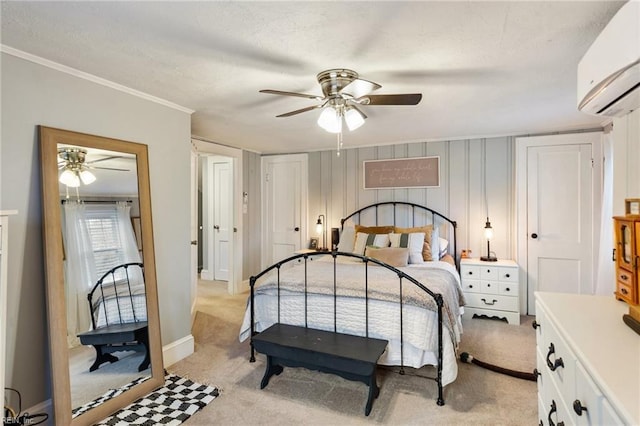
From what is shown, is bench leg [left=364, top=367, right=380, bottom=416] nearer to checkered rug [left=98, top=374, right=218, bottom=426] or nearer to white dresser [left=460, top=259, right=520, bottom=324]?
checkered rug [left=98, top=374, right=218, bottom=426]

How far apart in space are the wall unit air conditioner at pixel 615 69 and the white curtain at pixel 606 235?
1.70 metres

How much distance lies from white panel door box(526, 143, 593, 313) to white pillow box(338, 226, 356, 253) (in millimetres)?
2092

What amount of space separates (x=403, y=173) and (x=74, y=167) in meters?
3.64

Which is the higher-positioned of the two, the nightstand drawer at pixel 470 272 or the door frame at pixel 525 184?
the door frame at pixel 525 184

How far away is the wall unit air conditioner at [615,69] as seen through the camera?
3.96ft

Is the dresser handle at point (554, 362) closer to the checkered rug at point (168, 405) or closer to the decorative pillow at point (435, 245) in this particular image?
the checkered rug at point (168, 405)

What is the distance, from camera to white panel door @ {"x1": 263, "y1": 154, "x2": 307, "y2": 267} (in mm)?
5223

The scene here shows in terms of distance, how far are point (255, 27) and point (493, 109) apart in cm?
236

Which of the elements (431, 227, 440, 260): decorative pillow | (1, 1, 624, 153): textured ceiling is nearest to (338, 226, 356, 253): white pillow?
(431, 227, 440, 260): decorative pillow

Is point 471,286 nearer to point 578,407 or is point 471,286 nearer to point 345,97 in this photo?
point 345,97

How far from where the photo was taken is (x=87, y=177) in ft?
7.30

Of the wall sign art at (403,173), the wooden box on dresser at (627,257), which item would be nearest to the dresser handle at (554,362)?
the wooden box on dresser at (627,257)

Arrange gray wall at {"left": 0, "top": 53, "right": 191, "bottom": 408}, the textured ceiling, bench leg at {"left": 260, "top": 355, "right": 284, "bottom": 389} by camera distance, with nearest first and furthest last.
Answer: the textured ceiling
gray wall at {"left": 0, "top": 53, "right": 191, "bottom": 408}
bench leg at {"left": 260, "top": 355, "right": 284, "bottom": 389}

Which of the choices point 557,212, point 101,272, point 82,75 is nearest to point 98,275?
A: point 101,272
